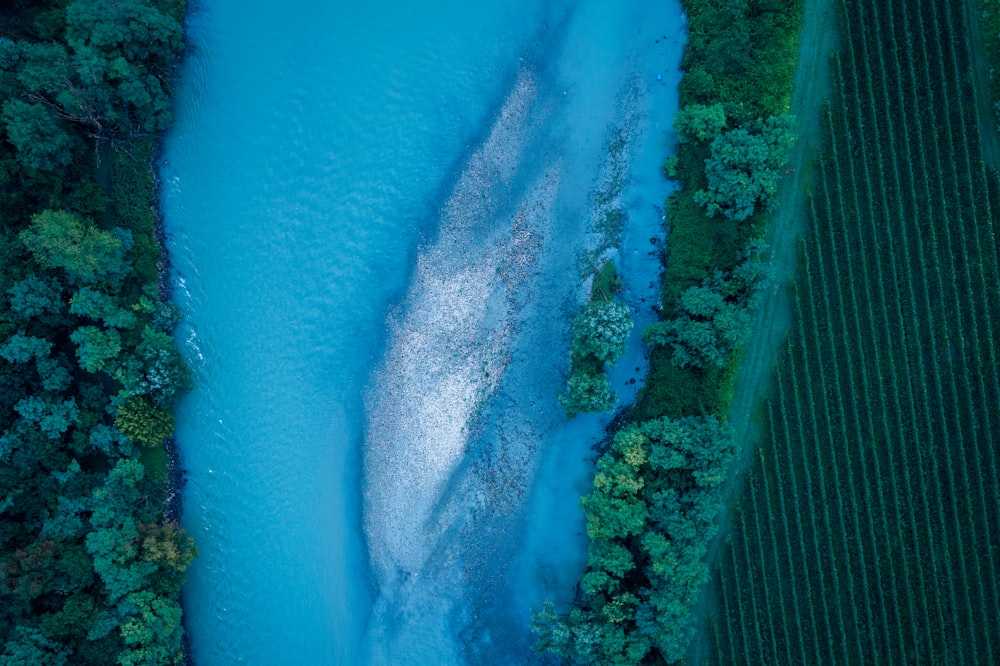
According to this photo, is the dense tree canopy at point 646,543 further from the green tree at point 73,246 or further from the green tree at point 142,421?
the green tree at point 73,246

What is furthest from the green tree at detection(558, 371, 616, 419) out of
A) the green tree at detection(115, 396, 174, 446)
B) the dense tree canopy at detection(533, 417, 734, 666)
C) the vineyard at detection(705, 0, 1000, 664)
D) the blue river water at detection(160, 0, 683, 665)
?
the green tree at detection(115, 396, 174, 446)

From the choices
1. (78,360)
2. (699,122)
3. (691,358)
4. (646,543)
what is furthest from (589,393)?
(78,360)

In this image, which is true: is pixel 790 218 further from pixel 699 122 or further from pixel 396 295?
pixel 396 295

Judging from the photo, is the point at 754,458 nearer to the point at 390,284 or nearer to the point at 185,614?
the point at 390,284

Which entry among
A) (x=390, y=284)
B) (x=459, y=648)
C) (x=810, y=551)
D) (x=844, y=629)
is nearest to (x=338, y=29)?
(x=390, y=284)

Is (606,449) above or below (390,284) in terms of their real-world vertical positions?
below
